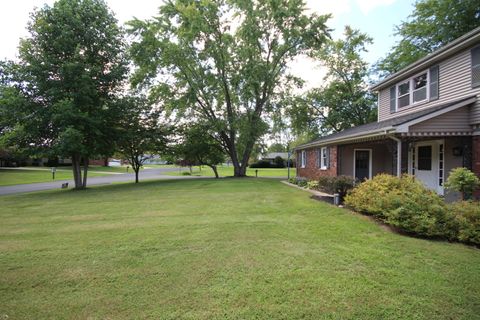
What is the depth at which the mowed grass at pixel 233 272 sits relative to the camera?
9.36 ft

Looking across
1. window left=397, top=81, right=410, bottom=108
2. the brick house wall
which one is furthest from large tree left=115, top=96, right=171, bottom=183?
window left=397, top=81, right=410, bottom=108

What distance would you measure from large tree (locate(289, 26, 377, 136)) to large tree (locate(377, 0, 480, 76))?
3.84 meters

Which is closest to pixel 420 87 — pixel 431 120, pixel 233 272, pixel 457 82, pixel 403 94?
pixel 403 94

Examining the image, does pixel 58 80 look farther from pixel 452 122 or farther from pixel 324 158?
pixel 452 122

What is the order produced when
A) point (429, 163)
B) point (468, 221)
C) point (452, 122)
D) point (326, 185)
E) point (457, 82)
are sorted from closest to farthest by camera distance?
point (468, 221) → point (452, 122) → point (457, 82) → point (429, 163) → point (326, 185)

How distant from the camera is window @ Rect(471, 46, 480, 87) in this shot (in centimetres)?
853

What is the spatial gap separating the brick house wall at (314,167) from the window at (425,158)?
3629 millimetres

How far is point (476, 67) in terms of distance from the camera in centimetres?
857

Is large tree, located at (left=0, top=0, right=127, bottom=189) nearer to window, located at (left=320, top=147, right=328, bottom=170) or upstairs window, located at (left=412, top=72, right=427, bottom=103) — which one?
window, located at (left=320, top=147, right=328, bottom=170)

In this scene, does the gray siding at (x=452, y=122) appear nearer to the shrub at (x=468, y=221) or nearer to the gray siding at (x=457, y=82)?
the gray siding at (x=457, y=82)

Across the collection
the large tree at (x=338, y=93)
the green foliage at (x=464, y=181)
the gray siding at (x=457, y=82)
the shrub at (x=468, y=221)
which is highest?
the large tree at (x=338, y=93)

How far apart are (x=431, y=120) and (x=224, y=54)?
16.4m

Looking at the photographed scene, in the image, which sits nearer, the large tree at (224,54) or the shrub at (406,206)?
the shrub at (406,206)

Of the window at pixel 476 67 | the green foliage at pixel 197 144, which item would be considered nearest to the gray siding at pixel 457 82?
the window at pixel 476 67
